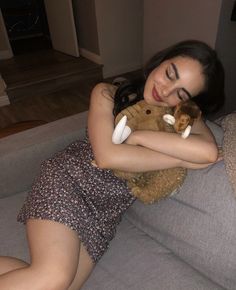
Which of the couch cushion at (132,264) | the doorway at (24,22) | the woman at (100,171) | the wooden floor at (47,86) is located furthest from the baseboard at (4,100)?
the woman at (100,171)

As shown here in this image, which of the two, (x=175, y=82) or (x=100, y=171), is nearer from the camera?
(x=175, y=82)

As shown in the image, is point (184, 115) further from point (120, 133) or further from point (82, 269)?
point (82, 269)

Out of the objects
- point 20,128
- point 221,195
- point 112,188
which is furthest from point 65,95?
point 221,195

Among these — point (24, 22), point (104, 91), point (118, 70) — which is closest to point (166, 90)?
point (104, 91)

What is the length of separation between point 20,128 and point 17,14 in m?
4.06

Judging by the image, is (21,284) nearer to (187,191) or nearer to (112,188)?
(112,188)

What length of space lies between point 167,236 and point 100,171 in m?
0.37

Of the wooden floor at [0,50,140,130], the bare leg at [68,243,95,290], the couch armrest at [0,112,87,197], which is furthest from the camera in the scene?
the wooden floor at [0,50,140,130]

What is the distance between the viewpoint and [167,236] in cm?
109

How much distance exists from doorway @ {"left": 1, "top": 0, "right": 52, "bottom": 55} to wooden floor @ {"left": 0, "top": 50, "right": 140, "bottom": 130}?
983 mm

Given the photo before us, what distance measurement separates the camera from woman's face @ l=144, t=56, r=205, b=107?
0.93 metres

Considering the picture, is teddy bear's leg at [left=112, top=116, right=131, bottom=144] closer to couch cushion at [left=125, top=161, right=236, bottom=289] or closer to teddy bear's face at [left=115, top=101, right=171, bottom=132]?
teddy bear's face at [left=115, top=101, right=171, bottom=132]

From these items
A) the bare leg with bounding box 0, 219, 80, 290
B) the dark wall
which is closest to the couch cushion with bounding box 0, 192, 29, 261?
the bare leg with bounding box 0, 219, 80, 290

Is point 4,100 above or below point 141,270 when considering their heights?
below
